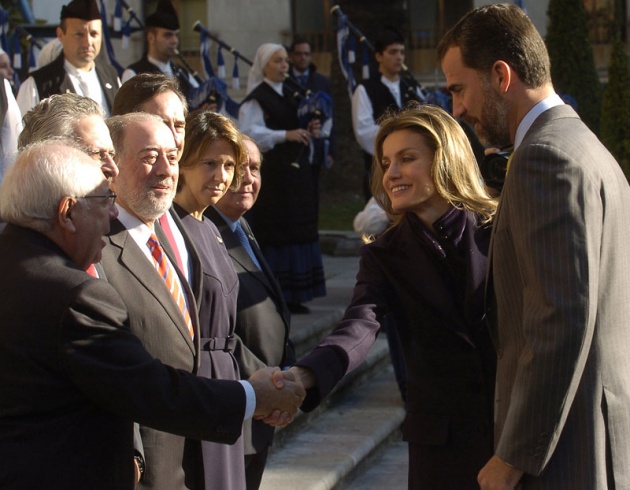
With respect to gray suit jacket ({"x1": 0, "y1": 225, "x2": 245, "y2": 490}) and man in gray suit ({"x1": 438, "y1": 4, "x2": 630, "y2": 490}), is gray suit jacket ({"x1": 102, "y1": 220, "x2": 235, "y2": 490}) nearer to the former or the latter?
gray suit jacket ({"x1": 0, "y1": 225, "x2": 245, "y2": 490})

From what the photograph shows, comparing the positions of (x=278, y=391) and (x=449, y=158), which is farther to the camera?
(x=449, y=158)

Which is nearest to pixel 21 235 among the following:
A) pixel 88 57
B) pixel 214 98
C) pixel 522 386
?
pixel 522 386

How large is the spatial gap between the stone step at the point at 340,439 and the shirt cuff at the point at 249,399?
6.79ft

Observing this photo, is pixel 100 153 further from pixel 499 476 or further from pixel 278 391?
pixel 499 476

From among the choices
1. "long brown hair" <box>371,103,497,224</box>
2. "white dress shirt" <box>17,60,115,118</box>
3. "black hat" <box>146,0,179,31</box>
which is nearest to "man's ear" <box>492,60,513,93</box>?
"long brown hair" <box>371,103,497,224</box>

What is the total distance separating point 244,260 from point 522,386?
5.75 feet

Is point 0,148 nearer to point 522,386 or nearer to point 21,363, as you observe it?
point 21,363

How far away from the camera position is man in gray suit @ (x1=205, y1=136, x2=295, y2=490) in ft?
13.2

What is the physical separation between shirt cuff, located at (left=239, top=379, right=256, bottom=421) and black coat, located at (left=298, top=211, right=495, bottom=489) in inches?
13.7

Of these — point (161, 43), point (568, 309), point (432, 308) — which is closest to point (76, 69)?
point (161, 43)

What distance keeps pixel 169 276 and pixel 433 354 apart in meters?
0.86

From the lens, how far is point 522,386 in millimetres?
2623

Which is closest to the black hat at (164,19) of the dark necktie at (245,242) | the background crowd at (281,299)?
the background crowd at (281,299)

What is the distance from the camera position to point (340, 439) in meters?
6.00
